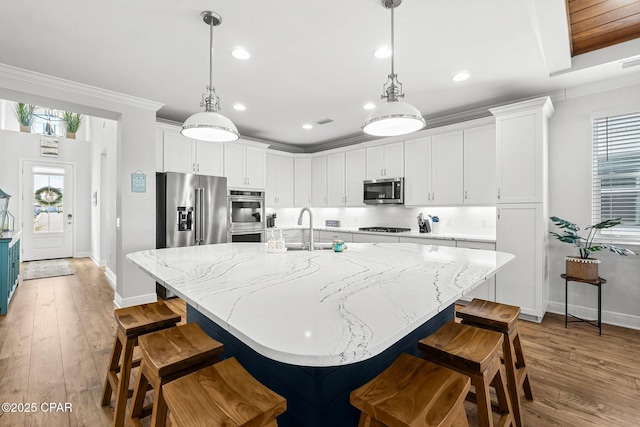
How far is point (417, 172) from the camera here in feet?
14.4

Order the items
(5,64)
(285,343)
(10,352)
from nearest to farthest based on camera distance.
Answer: (285,343), (10,352), (5,64)

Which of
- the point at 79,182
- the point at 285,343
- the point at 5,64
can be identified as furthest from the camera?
the point at 79,182

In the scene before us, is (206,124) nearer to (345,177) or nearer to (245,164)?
(245,164)

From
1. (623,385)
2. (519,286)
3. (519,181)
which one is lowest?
(623,385)

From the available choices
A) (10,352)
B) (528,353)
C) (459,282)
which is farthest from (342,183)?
(10,352)

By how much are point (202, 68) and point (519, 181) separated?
348cm

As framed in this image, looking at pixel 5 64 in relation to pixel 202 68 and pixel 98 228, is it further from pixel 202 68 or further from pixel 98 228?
pixel 98 228

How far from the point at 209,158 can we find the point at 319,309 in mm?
4060

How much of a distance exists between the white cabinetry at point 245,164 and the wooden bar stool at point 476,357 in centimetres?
408

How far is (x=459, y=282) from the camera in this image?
141 centimetres

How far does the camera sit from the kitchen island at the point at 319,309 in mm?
831

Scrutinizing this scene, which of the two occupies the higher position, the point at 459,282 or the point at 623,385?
the point at 459,282

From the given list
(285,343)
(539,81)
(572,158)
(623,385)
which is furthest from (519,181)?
(285,343)

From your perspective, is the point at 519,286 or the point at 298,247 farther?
the point at 519,286
